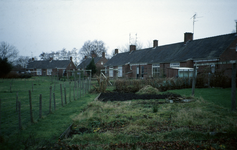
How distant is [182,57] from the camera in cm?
2372

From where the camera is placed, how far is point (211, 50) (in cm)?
2138

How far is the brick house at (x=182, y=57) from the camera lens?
65.3 ft

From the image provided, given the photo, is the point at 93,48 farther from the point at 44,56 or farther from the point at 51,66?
the point at 44,56

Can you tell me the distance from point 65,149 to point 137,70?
29.1 metres

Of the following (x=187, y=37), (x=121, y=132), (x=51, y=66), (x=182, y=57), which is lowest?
(x=121, y=132)

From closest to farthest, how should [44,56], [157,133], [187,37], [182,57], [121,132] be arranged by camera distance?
[157,133]
[121,132]
[182,57]
[187,37]
[44,56]

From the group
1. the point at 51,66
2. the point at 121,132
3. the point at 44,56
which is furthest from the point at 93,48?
the point at 121,132

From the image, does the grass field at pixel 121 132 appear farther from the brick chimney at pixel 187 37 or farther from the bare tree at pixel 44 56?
the bare tree at pixel 44 56

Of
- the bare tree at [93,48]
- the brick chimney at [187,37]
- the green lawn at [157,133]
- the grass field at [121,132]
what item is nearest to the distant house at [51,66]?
the bare tree at [93,48]

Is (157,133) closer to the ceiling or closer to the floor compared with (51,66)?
closer to the floor

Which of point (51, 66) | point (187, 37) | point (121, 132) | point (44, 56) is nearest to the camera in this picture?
point (121, 132)

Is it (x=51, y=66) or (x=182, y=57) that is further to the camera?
(x=51, y=66)

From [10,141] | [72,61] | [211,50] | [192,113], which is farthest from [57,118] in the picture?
[72,61]

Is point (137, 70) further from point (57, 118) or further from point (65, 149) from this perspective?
point (65, 149)
